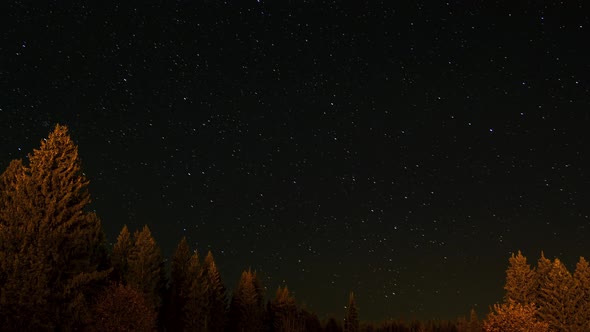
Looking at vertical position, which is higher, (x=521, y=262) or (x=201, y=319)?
(x=521, y=262)

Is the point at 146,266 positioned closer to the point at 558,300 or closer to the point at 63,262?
the point at 63,262

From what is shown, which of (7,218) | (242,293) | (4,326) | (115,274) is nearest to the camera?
(4,326)

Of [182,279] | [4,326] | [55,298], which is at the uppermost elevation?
[182,279]

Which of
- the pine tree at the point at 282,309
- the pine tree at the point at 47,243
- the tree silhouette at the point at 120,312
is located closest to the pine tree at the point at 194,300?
the pine tree at the point at 282,309

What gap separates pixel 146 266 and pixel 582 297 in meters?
43.2

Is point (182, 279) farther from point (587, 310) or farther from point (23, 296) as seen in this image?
point (587, 310)

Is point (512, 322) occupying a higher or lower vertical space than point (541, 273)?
lower

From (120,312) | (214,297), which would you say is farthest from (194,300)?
Result: (120,312)

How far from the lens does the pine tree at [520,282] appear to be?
5909 centimetres

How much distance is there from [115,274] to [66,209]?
21.7 metres

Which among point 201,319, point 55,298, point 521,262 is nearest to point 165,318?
point 201,319

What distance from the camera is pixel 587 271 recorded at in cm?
5734

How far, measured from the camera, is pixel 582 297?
185 ft

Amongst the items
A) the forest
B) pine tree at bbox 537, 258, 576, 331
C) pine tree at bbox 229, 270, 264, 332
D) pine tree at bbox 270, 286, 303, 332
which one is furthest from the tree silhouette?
pine tree at bbox 270, 286, 303, 332
